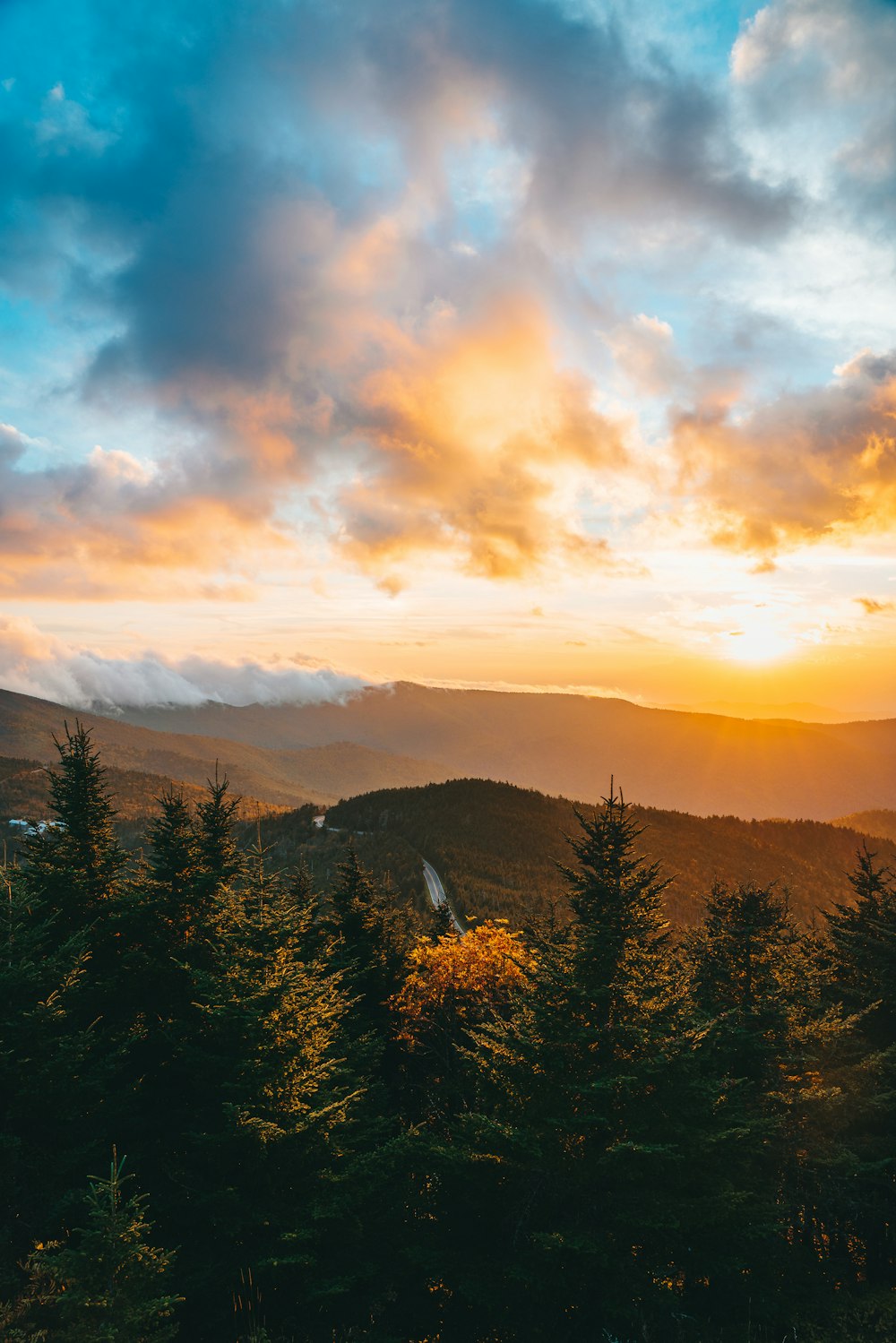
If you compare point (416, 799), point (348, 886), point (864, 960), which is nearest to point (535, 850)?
point (416, 799)

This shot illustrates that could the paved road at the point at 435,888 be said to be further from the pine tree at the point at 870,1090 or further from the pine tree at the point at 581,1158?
the pine tree at the point at 581,1158

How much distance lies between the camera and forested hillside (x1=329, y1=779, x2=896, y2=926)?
356ft

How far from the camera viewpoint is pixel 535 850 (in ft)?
421

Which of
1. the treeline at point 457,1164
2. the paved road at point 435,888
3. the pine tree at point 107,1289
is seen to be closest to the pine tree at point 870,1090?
the treeline at point 457,1164

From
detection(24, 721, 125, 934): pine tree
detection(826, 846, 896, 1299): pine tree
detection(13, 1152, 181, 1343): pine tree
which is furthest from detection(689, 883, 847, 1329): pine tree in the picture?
detection(24, 721, 125, 934): pine tree

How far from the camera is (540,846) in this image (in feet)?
432

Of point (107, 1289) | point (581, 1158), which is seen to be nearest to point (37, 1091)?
point (107, 1289)

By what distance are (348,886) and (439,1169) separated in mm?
23179

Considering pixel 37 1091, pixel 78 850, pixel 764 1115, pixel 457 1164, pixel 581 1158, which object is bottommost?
pixel 457 1164

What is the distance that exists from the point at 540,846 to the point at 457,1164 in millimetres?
122590

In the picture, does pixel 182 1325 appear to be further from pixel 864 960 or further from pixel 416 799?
pixel 416 799

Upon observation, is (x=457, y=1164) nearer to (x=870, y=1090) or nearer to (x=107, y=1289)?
(x=107, y=1289)

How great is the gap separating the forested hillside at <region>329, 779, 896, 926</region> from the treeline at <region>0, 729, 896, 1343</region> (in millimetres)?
72988

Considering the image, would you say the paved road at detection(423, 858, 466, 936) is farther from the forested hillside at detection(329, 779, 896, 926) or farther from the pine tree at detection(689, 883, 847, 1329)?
the pine tree at detection(689, 883, 847, 1329)
